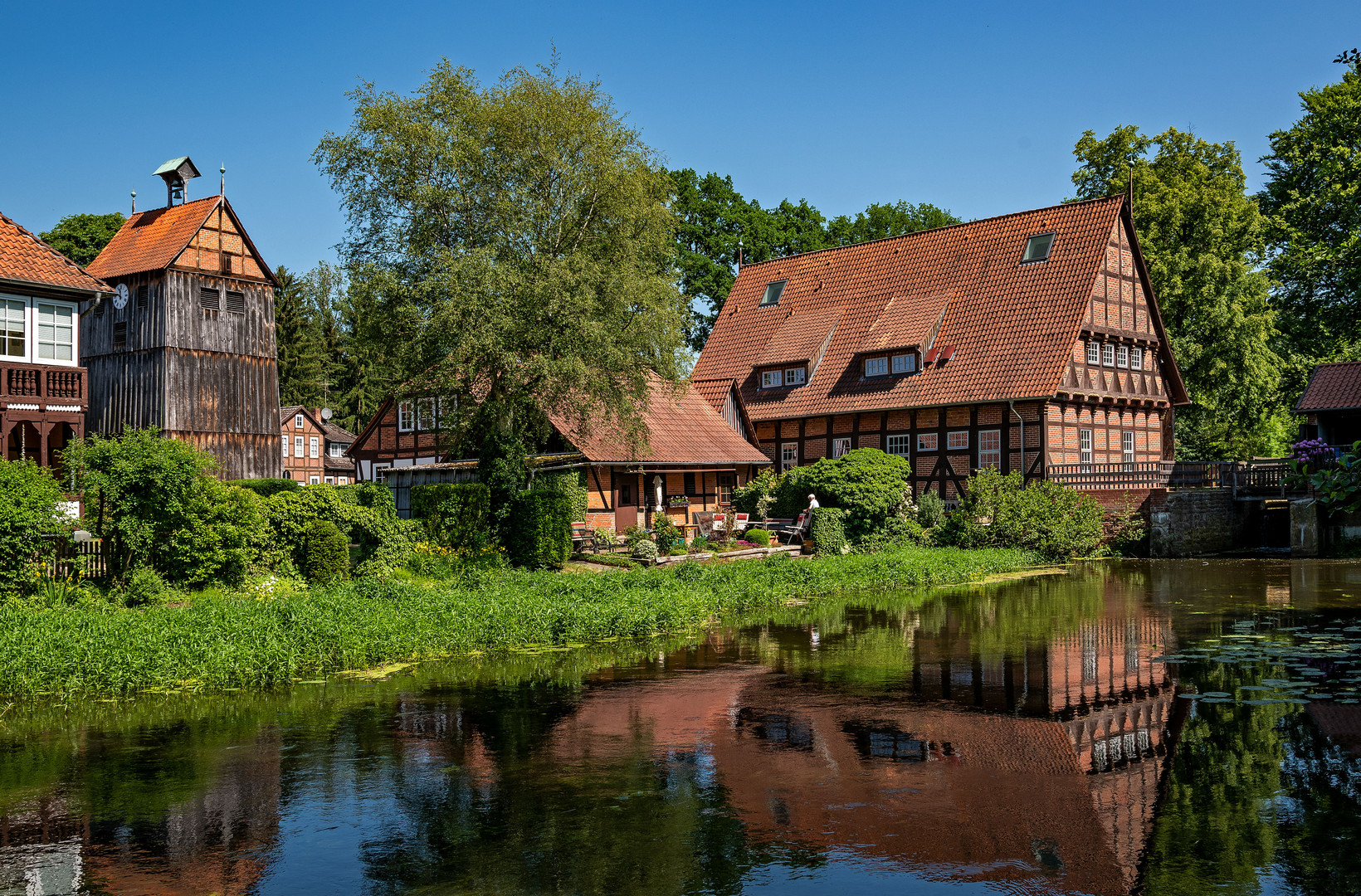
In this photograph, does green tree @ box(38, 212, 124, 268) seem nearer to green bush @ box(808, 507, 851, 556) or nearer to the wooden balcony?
the wooden balcony

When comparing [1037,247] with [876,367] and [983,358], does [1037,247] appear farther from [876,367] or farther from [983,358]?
[876,367]

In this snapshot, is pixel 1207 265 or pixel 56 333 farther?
pixel 1207 265

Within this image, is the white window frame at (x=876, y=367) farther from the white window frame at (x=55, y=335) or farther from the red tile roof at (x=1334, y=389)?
the white window frame at (x=55, y=335)

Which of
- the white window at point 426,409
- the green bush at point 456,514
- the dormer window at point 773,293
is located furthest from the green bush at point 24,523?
the dormer window at point 773,293

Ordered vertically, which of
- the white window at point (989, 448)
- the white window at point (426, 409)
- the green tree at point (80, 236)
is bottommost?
the white window at point (989, 448)

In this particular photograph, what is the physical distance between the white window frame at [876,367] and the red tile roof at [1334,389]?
1400 centimetres

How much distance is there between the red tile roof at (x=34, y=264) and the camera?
2666 centimetres

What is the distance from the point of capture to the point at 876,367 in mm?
41656

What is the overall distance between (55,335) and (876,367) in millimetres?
26805

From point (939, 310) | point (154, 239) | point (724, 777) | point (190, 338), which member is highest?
point (154, 239)

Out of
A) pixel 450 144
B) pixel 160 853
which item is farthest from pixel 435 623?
pixel 450 144

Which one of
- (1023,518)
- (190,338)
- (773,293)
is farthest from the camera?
(773,293)

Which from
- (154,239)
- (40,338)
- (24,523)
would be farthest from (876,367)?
(24,523)

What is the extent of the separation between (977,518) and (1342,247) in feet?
39.6
